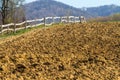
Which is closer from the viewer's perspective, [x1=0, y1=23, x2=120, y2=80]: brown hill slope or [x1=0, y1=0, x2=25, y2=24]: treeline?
[x1=0, y1=23, x2=120, y2=80]: brown hill slope

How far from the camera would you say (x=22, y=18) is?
2788 inches

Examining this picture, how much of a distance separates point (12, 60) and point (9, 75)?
6.85 ft

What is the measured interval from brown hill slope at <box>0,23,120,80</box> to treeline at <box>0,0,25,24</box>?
40.8 m

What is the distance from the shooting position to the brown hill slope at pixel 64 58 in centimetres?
1493

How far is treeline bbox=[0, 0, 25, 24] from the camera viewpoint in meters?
62.6

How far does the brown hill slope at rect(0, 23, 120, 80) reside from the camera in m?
14.9

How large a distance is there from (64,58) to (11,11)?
50.6 meters

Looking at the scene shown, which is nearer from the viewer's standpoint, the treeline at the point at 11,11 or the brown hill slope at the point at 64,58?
the brown hill slope at the point at 64,58

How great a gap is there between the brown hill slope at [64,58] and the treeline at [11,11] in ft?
134

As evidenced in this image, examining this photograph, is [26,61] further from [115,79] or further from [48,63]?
[115,79]

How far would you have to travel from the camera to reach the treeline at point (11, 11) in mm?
62594

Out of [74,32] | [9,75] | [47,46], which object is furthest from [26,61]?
[74,32]

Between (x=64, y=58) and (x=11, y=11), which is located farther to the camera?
(x=11, y=11)

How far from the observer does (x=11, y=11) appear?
66625 millimetres
